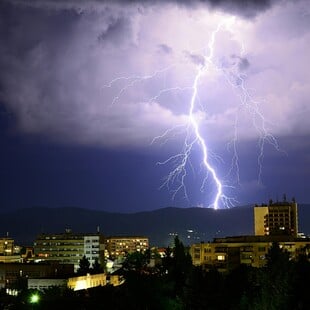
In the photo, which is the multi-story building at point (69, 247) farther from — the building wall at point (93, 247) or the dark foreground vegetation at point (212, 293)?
the dark foreground vegetation at point (212, 293)

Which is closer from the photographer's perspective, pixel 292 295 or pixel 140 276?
pixel 292 295

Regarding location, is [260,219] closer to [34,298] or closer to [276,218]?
[276,218]

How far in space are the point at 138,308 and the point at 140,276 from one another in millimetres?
3212

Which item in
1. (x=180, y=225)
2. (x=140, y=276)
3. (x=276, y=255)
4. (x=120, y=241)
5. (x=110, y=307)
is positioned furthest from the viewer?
(x=180, y=225)

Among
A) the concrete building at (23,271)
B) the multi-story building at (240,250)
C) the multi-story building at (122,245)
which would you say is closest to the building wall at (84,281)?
the concrete building at (23,271)

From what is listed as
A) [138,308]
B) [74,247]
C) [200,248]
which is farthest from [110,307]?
[74,247]

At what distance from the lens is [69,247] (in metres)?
69.7

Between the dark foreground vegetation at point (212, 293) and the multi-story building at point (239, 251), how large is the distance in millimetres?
16809

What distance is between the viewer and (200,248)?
48531 mm

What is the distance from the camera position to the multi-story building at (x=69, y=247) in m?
69.1

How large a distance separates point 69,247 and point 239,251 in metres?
27.1

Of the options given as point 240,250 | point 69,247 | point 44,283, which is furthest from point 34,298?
point 69,247

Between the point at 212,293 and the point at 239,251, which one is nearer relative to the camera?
the point at 212,293

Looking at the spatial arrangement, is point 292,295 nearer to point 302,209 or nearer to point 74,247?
point 74,247
